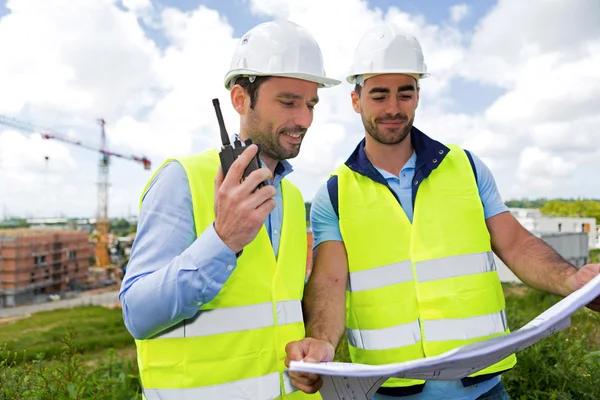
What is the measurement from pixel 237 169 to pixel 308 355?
35.1 inches

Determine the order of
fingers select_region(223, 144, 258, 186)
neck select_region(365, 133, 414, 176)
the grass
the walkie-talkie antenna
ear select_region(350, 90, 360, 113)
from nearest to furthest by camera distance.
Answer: fingers select_region(223, 144, 258, 186) < the walkie-talkie antenna < neck select_region(365, 133, 414, 176) < ear select_region(350, 90, 360, 113) < the grass

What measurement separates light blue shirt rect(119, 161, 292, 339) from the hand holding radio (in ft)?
0.16

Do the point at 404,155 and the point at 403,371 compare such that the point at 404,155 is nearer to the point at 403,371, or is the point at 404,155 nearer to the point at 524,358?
the point at 403,371

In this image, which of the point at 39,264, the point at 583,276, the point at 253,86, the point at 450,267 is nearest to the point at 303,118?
the point at 253,86

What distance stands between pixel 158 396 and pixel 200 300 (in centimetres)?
55

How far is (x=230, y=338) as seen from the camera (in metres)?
2.05

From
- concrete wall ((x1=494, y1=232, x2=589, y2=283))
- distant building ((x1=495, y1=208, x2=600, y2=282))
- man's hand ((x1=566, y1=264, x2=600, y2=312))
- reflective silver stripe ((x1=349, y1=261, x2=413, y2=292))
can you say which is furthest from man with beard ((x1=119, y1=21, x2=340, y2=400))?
distant building ((x1=495, y1=208, x2=600, y2=282))

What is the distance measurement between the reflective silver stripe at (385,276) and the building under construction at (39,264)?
86.3m

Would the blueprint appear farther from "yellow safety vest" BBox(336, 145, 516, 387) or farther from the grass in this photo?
the grass

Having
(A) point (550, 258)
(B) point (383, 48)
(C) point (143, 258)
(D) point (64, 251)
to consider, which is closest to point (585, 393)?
(A) point (550, 258)

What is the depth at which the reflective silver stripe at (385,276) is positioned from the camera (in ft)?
8.75

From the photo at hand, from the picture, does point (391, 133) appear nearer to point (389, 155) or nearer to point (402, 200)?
point (389, 155)

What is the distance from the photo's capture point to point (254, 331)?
210 centimetres

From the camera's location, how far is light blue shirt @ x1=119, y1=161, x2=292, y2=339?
172 cm
